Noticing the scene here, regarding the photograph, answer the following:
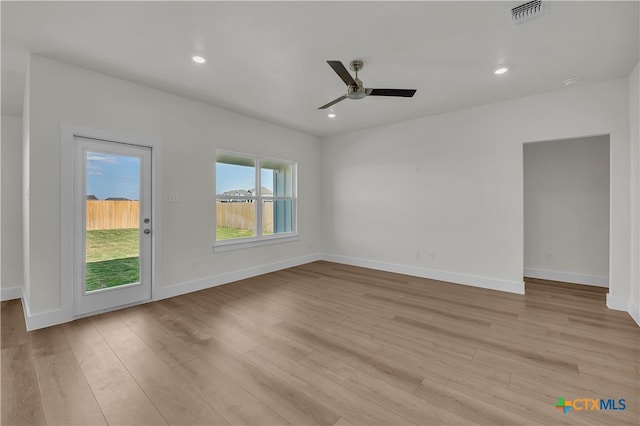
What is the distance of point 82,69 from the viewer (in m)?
3.02

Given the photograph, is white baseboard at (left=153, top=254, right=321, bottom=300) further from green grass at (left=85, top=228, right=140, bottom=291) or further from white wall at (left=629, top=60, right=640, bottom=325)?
white wall at (left=629, top=60, right=640, bottom=325)

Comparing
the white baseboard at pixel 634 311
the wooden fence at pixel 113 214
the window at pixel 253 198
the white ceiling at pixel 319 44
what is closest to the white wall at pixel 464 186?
the white baseboard at pixel 634 311

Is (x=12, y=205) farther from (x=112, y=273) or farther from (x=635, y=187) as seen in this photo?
(x=635, y=187)

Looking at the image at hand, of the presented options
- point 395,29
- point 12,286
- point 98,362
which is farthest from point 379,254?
point 12,286

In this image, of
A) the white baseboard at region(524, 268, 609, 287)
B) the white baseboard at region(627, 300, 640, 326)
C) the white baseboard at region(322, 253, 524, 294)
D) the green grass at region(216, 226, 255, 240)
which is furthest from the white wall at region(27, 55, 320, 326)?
the white baseboard at region(627, 300, 640, 326)

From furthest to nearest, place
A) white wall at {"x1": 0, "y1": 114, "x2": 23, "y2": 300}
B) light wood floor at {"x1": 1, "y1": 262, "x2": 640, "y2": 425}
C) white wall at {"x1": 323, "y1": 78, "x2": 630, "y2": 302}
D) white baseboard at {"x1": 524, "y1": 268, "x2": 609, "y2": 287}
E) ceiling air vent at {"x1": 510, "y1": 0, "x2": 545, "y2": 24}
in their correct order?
1. white baseboard at {"x1": 524, "y1": 268, "x2": 609, "y2": 287}
2. white wall at {"x1": 0, "y1": 114, "x2": 23, "y2": 300}
3. white wall at {"x1": 323, "y1": 78, "x2": 630, "y2": 302}
4. ceiling air vent at {"x1": 510, "y1": 0, "x2": 545, "y2": 24}
5. light wood floor at {"x1": 1, "y1": 262, "x2": 640, "y2": 425}

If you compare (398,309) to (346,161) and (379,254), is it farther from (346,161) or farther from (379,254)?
(346,161)

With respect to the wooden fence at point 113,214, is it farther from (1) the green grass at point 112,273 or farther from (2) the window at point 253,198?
(1) the green grass at point 112,273

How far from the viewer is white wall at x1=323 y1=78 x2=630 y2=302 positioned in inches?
130

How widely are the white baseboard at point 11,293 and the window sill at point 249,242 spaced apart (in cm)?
284

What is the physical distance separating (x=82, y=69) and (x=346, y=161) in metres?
4.38

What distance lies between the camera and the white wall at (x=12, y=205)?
3.92m

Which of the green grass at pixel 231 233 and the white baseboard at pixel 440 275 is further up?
the green grass at pixel 231 233

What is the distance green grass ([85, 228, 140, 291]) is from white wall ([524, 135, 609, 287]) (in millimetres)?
6232
